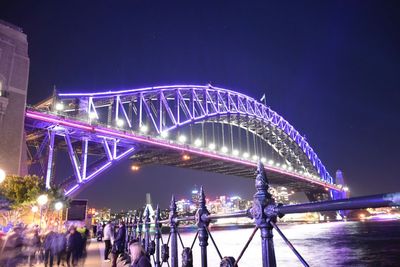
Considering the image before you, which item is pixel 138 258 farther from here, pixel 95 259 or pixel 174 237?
pixel 95 259

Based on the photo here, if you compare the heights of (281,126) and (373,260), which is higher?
(281,126)

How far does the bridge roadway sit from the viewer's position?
2886 centimetres

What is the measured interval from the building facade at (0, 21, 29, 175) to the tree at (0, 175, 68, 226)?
207 centimetres

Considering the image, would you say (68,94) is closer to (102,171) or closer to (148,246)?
(102,171)

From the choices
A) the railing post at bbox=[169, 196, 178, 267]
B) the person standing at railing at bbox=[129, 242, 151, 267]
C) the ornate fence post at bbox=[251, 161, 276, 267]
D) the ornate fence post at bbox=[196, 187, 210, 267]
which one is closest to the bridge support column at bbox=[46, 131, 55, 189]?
the railing post at bbox=[169, 196, 178, 267]

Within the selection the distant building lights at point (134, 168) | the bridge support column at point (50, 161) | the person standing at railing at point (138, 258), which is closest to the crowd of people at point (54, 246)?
the person standing at railing at point (138, 258)

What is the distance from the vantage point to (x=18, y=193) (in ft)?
68.1

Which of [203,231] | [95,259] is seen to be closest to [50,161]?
[95,259]

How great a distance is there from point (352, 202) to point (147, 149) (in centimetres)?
3908

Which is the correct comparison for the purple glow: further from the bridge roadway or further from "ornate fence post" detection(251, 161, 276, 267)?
"ornate fence post" detection(251, 161, 276, 267)

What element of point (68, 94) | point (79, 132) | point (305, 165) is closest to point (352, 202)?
point (79, 132)

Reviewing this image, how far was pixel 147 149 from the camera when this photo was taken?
131 ft

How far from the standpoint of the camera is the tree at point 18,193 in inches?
806

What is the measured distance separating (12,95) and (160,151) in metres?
20.6
